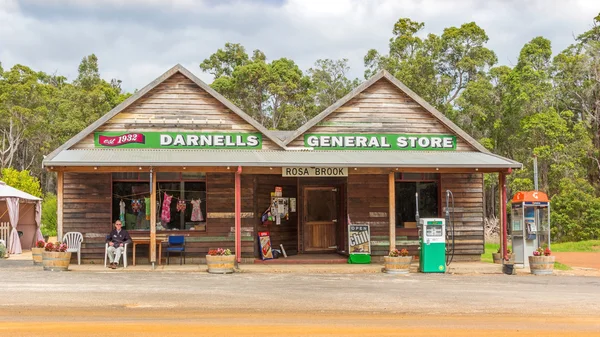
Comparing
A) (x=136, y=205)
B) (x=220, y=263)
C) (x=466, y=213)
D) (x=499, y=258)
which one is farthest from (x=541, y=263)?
(x=136, y=205)

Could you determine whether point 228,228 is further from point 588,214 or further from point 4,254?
point 588,214

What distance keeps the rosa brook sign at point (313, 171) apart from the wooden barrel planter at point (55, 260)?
5484 millimetres

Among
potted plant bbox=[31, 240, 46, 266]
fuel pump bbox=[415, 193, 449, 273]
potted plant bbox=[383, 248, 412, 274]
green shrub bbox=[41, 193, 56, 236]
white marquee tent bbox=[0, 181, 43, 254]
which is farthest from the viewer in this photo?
green shrub bbox=[41, 193, 56, 236]

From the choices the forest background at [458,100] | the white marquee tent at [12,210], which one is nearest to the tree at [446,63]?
the forest background at [458,100]

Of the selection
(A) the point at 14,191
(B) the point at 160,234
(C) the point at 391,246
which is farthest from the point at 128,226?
(A) the point at 14,191

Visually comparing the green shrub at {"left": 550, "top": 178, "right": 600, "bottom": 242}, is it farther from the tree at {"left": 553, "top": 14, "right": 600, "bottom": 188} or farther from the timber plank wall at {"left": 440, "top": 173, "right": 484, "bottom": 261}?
the timber plank wall at {"left": 440, "top": 173, "right": 484, "bottom": 261}

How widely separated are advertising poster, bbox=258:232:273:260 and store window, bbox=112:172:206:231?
5.13 feet

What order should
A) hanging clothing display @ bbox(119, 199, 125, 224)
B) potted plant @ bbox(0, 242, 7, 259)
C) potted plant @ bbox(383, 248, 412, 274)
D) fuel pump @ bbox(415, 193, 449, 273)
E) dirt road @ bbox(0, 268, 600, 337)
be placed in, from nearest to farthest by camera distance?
dirt road @ bbox(0, 268, 600, 337) → potted plant @ bbox(383, 248, 412, 274) → fuel pump @ bbox(415, 193, 449, 273) → hanging clothing display @ bbox(119, 199, 125, 224) → potted plant @ bbox(0, 242, 7, 259)

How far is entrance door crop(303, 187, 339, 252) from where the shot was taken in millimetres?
20656

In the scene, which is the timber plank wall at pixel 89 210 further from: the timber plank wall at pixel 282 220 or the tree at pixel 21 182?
the tree at pixel 21 182

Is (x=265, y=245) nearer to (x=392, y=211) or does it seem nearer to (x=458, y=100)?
(x=392, y=211)

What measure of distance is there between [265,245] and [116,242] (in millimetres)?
4021

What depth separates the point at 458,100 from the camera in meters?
37.7

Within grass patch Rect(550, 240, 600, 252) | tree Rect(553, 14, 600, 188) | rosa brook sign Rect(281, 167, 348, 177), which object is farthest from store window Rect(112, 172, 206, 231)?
tree Rect(553, 14, 600, 188)
